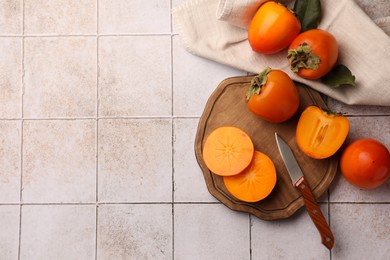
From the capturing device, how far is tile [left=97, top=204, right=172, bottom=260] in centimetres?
94

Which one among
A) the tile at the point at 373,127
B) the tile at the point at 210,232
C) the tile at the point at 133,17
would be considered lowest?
the tile at the point at 210,232

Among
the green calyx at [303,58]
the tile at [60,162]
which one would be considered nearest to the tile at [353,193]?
the green calyx at [303,58]

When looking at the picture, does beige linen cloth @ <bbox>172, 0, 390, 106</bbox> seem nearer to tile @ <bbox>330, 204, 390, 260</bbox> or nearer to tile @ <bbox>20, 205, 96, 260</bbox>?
tile @ <bbox>330, 204, 390, 260</bbox>

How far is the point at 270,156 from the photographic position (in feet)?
2.97

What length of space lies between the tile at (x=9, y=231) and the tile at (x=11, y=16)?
1.12 ft

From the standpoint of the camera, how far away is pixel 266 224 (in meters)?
0.92

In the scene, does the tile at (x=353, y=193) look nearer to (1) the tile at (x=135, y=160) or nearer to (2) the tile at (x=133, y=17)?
(1) the tile at (x=135, y=160)

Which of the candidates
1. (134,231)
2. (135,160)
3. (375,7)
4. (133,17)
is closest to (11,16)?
(133,17)

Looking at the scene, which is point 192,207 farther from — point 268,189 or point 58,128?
point 58,128

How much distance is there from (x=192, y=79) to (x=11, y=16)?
1.22 feet

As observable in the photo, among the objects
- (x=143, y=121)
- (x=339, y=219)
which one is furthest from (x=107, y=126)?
(x=339, y=219)

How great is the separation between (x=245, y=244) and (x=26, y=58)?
55 centimetres

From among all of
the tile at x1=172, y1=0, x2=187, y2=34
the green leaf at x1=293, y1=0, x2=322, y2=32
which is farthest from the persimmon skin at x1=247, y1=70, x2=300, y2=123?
the tile at x1=172, y1=0, x2=187, y2=34

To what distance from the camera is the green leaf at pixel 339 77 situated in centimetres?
86
